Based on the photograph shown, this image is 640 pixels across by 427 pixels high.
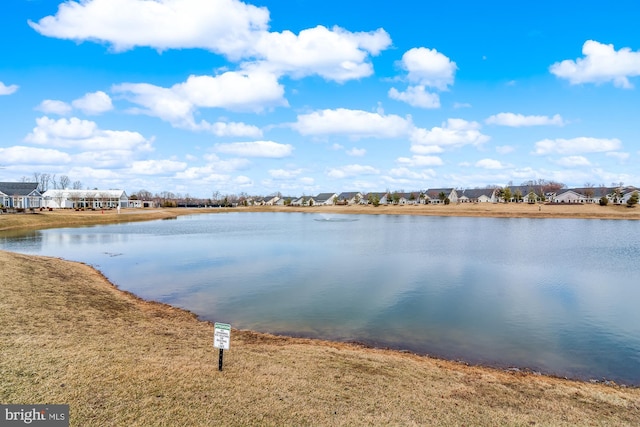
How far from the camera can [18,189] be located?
327ft

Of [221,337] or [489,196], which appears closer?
[221,337]

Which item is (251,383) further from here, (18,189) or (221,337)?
(18,189)

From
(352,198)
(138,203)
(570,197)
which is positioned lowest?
(138,203)

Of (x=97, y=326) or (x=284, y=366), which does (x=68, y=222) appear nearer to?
(x=97, y=326)

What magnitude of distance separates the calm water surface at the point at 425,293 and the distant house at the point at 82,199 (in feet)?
293

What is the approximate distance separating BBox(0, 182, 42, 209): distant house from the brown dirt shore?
110m

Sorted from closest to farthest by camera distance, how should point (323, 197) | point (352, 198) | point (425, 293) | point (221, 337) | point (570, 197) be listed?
point (221, 337), point (425, 293), point (570, 197), point (352, 198), point (323, 197)

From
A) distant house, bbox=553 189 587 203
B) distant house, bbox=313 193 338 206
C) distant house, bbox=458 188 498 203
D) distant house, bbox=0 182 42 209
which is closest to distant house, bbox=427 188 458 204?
distant house, bbox=458 188 498 203

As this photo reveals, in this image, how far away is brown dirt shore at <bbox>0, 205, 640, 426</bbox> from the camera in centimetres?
711

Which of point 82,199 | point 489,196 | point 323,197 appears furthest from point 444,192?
point 82,199

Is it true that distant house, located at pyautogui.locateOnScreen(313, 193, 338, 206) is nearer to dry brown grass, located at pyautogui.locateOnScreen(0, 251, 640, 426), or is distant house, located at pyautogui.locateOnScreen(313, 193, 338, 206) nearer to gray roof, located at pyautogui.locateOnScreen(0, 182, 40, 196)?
gray roof, located at pyautogui.locateOnScreen(0, 182, 40, 196)

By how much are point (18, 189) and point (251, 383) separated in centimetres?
12196

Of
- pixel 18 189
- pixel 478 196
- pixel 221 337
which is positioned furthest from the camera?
pixel 478 196

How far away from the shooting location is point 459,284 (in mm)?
22688
